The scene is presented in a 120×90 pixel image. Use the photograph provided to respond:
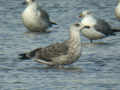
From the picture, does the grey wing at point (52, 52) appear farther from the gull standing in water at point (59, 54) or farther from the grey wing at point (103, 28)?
the grey wing at point (103, 28)

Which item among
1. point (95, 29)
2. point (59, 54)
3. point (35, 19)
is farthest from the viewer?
point (35, 19)

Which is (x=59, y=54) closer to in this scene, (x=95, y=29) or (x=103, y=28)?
(x=95, y=29)

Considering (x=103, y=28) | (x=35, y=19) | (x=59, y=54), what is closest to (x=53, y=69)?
(x=59, y=54)

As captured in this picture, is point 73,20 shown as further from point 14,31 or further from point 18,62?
point 18,62

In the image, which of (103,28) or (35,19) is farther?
(35,19)

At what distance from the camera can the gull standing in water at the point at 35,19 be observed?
18922 mm

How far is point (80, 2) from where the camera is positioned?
24.0 m

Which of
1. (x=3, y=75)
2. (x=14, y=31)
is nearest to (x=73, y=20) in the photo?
(x=14, y=31)

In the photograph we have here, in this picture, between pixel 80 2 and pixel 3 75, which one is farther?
pixel 80 2

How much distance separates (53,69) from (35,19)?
6.45 meters

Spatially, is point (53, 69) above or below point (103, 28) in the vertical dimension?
above

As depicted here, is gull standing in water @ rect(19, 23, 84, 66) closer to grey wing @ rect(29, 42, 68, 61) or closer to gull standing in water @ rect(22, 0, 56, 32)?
grey wing @ rect(29, 42, 68, 61)

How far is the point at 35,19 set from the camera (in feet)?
63.0

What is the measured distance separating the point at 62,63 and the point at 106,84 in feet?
6.20
